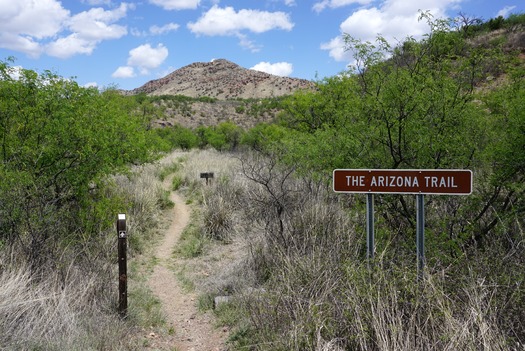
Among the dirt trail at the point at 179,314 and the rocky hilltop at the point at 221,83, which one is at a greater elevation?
the rocky hilltop at the point at 221,83

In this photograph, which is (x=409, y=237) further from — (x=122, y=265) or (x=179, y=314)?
(x=122, y=265)

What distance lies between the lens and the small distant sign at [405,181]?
145 inches

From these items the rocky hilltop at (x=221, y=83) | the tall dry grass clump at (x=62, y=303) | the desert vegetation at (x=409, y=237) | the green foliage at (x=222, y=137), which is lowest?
the tall dry grass clump at (x=62, y=303)

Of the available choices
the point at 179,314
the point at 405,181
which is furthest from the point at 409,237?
the point at 179,314

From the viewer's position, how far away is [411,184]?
382cm

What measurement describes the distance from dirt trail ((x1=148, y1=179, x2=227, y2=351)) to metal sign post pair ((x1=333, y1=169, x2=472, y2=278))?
2.21 metres

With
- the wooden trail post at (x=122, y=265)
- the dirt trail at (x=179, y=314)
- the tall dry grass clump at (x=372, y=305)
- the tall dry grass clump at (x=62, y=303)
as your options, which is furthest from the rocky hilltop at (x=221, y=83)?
the tall dry grass clump at (x=372, y=305)

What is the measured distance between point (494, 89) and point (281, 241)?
3889mm

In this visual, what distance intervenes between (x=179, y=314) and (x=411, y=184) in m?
3.55

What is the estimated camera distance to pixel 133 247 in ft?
27.6

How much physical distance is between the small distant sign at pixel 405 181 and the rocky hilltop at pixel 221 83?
223 feet

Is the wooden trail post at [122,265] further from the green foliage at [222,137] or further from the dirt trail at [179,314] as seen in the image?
the green foliage at [222,137]

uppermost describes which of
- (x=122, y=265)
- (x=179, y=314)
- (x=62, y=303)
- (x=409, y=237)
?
(x=409, y=237)

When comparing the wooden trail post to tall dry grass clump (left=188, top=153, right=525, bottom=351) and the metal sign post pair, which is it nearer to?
tall dry grass clump (left=188, top=153, right=525, bottom=351)
